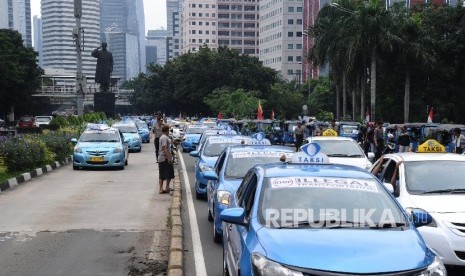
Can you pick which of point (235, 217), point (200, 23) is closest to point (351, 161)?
point (235, 217)

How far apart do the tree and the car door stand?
58.1 m

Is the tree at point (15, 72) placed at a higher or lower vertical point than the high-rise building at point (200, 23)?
lower

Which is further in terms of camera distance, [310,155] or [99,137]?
[99,137]

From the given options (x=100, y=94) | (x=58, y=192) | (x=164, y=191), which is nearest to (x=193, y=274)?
(x=164, y=191)

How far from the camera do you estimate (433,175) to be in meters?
8.09

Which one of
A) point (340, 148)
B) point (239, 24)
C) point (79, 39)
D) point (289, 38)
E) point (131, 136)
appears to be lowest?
point (131, 136)

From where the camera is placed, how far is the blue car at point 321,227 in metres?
4.41

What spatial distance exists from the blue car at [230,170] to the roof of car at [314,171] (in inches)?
82.7

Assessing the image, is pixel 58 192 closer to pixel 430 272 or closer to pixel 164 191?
pixel 164 191

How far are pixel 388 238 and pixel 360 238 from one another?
0.24m

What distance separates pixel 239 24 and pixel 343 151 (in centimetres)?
15320

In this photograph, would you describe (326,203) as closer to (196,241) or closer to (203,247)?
(203,247)

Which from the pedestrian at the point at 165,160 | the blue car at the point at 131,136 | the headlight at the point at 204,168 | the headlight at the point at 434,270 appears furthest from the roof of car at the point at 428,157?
the blue car at the point at 131,136

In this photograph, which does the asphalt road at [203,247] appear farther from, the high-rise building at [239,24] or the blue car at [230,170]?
the high-rise building at [239,24]
